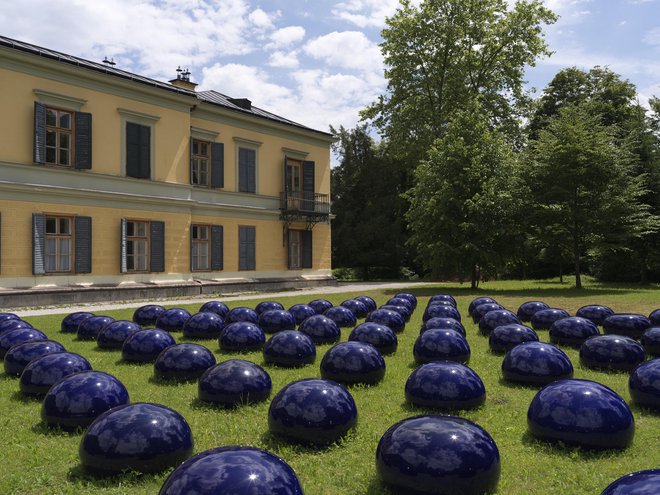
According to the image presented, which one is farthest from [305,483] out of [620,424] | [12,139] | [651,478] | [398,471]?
[12,139]

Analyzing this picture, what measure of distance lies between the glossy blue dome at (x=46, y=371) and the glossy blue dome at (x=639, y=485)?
705 centimetres

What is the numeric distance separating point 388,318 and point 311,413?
8.03 metres

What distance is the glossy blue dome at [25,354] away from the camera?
31.6 ft

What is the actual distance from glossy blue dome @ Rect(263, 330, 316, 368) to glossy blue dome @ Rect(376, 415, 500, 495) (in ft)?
17.4

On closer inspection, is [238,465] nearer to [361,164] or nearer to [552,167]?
[552,167]

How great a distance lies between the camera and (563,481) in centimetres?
536

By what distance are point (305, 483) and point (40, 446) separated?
3.06 m

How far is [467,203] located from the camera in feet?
88.5

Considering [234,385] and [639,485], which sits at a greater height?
[639,485]

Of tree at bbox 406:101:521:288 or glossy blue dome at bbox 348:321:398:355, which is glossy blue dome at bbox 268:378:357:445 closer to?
glossy blue dome at bbox 348:321:398:355

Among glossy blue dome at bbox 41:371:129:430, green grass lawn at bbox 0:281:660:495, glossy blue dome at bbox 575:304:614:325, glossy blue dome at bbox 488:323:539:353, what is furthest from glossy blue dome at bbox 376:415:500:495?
glossy blue dome at bbox 575:304:614:325

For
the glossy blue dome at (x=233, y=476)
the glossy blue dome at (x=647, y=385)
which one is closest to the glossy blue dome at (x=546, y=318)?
the glossy blue dome at (x=647, y=385)

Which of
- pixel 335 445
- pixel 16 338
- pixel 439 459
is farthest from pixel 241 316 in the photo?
pixel 439 459

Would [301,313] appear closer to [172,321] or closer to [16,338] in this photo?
[172,321]
